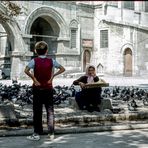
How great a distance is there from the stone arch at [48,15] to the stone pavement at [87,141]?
2954cm

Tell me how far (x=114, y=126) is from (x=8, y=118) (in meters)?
2.16

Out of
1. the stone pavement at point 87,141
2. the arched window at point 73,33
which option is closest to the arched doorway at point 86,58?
the arched window at point 73,33

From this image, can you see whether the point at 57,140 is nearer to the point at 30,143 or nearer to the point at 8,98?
the point at 30,143

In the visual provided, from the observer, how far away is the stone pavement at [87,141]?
23.9 ft

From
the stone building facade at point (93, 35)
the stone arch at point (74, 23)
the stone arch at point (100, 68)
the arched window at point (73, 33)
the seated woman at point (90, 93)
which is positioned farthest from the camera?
the stone arch at point (100, 68)

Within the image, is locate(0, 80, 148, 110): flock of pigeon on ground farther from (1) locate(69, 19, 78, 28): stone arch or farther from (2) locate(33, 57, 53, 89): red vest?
(1) locate(69, 19, 78, 28): stone arch

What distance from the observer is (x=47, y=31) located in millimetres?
42250

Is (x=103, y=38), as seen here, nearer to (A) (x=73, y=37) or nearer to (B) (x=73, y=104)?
(A) (x=73, y=37)

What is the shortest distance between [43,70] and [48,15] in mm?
31692

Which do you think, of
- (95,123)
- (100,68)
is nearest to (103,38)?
(100,68)

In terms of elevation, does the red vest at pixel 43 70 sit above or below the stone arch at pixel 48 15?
below

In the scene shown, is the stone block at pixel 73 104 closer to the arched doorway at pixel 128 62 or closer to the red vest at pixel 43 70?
the red vest at pixel 43 70

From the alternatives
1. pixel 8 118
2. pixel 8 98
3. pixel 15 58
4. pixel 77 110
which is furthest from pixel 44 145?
pixel 15 58

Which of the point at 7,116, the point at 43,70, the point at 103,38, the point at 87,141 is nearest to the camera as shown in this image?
the point at 87,141
